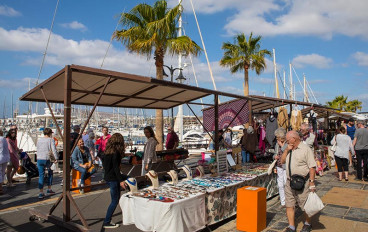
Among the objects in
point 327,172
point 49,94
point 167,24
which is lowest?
point 327,172

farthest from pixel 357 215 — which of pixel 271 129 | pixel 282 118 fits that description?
pixel 282 118

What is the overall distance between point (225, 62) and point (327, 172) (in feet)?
44.3

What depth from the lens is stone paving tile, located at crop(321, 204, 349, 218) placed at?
5.72 meters

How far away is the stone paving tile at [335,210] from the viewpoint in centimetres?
A: 572

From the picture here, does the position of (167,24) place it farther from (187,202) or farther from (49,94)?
(187,202)

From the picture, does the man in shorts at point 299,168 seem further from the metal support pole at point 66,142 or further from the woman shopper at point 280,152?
the metal support pole at point 66,142

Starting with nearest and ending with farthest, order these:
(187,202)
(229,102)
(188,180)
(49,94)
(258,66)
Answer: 1. (187,202)
2. (188,180)
3. (49,94)
4. (229,102)
5. (258,66)

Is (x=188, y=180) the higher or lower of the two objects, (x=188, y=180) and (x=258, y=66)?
the lower

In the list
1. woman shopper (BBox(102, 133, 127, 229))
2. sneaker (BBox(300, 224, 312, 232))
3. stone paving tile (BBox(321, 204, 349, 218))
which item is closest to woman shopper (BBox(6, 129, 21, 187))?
woman shopper (BBox(102, 133, 127, 229))

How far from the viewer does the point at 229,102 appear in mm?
10570

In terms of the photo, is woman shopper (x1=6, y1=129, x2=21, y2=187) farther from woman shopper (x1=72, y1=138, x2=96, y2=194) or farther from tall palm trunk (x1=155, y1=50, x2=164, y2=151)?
tall palm trunk (x1=155, y1=50, x2=164, y2=151)

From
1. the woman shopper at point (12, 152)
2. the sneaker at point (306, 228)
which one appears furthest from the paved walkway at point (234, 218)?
the woman shopper at point (12, 152)

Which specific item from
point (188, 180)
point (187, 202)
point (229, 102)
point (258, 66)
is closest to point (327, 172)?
point (229, 102)

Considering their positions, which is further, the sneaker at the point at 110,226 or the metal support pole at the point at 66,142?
the sneaker at the point at 110,226
